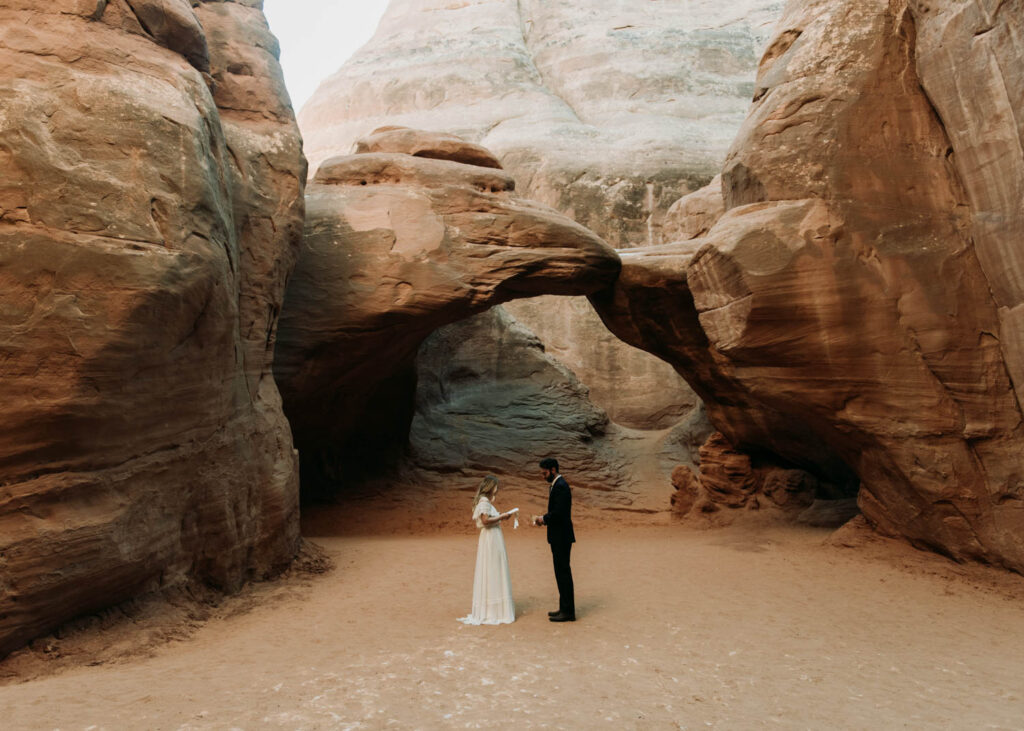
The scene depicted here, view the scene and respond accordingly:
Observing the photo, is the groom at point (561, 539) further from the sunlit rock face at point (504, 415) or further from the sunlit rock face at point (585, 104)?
the sunlit rock face at point (585, 104)

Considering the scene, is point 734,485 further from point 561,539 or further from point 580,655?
point 580,655

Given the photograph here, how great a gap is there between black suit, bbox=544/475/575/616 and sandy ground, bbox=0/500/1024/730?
25cm

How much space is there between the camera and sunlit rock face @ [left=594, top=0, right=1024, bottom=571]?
828cm

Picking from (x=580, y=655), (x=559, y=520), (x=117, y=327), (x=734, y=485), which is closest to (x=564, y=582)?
(x=559, y=520)

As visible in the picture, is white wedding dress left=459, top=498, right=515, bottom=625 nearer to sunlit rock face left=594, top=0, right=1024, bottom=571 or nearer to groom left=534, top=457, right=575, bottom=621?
groom left=534, top=457, right=575, bottom=621

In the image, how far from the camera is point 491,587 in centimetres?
692

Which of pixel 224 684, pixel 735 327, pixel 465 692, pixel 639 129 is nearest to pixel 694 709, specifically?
pixel 465 692

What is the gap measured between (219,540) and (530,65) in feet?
92.2

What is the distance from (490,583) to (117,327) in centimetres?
377

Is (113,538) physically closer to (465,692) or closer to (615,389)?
(465,692)

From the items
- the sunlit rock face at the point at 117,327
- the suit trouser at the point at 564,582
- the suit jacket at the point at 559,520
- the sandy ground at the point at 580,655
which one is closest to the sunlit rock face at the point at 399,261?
the sunlit rock face at the point at 117,327

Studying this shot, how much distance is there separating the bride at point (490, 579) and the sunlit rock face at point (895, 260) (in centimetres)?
418

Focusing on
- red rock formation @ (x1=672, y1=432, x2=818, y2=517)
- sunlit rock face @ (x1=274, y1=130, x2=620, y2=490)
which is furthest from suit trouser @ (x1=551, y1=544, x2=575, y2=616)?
red rock formation @ (x1=672, y1=432, x2=818, y2=517)

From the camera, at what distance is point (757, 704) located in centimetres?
497
